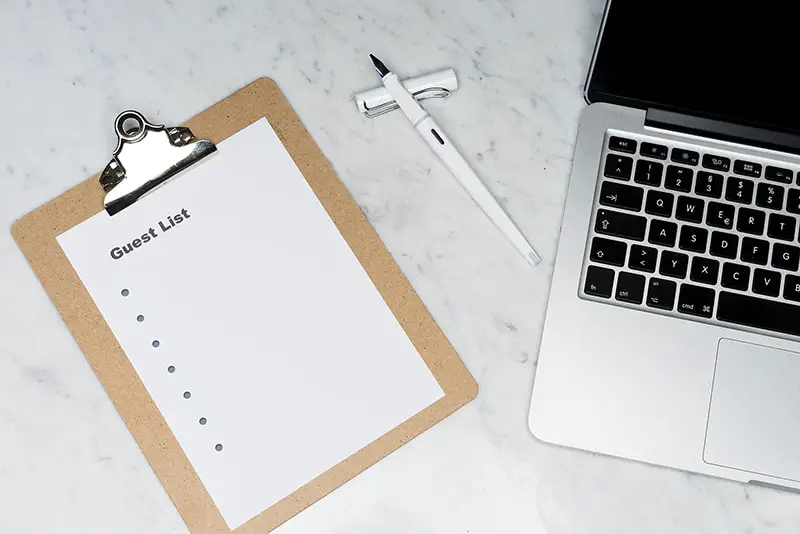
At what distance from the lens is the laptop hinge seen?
0.58m

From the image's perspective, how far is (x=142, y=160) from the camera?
0.60 meters

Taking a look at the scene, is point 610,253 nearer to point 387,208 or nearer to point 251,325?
point 387,208

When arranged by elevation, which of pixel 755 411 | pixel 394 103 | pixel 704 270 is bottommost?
pixel 755 411

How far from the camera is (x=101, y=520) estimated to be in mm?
578

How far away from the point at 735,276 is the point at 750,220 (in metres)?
0.04

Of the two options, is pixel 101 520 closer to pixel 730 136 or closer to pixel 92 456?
pixel 92 456

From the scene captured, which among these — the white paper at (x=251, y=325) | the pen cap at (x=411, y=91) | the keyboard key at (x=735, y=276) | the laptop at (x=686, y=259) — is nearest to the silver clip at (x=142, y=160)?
the white paper at (x=251, y=325)

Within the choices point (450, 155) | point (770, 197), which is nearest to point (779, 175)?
point (770, 197)

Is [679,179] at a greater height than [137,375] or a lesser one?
lesser

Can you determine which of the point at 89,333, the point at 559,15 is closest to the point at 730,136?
the point at 559,15

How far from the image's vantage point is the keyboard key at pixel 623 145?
59 cm

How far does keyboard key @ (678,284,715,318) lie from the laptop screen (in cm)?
13

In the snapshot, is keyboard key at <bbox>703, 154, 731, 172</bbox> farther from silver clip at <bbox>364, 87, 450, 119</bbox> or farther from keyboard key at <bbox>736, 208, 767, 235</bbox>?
silver clip at <bbox>364, 87, 450, 119</bbox>

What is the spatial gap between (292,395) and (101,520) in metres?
0.17
